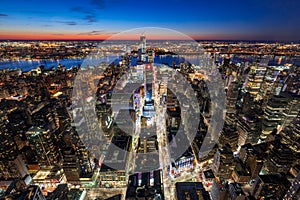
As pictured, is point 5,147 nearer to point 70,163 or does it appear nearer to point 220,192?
point 70,163

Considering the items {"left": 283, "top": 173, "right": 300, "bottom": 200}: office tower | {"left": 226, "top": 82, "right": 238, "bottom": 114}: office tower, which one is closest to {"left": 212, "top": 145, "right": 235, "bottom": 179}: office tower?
{"left": 283, "top": 173, "right": 300, "bottom": 200}: office tower

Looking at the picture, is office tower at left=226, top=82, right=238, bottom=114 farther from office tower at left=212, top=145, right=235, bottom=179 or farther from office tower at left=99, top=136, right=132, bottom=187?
office tower at left=99, top=136, right=132, bottom=187

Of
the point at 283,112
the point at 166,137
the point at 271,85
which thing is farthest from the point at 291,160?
the point at 271,85

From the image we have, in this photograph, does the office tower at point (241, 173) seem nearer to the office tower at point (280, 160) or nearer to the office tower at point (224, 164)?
the office tower at point (224, 164)

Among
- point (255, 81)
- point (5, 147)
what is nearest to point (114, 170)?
point (5, 147)

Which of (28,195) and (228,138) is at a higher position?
(28,195)

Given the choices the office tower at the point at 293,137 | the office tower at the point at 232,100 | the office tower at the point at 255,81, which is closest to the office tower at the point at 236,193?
the office tower at the point at 293,137
